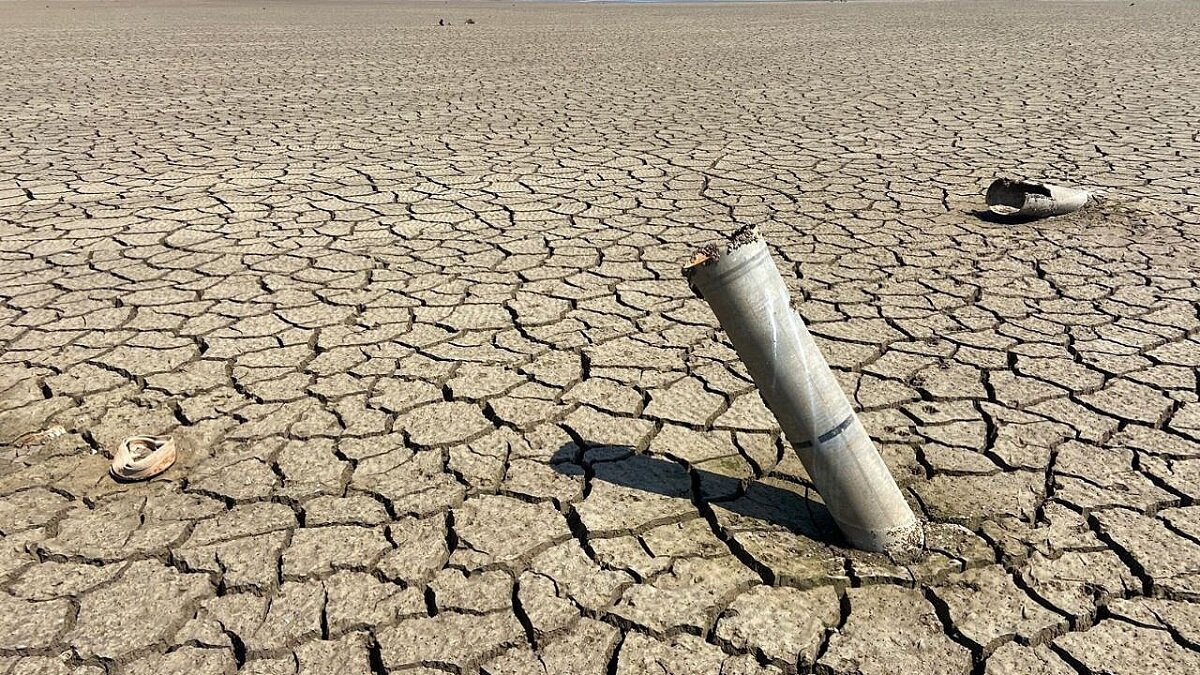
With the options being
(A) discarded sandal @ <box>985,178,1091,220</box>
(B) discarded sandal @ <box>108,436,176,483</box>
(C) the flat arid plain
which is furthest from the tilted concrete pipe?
(A) discarded sandal @ <box>985,178,1091,220</box>

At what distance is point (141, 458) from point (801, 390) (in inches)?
78.0

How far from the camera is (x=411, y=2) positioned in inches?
1382

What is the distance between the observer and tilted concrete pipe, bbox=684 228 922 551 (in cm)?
230

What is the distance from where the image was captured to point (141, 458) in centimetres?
301

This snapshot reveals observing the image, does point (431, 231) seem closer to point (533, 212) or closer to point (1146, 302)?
point (533, 212)

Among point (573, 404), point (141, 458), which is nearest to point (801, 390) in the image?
point (573, 404)

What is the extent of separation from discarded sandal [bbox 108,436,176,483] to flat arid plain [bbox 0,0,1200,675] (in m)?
0.07

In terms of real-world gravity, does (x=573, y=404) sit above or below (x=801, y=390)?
below

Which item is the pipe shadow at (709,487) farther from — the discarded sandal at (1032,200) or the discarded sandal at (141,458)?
the discarded sandal at (1032,200)

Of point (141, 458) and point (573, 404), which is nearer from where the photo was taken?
point (141, 458)

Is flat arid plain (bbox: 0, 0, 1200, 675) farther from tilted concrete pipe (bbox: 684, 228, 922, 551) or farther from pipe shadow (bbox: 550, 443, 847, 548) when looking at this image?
tilted concrete pipe (bbox: 684, 228, 922, 551)

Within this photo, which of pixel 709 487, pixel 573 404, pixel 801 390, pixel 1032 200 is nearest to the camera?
pixel 801 390

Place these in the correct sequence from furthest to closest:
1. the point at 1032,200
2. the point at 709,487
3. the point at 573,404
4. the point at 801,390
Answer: the point at 1032,200 < the point at 573,404 < the point at 709,487 < the point at 801,390

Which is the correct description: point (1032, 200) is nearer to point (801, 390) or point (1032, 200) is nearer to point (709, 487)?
point (709, 487)
